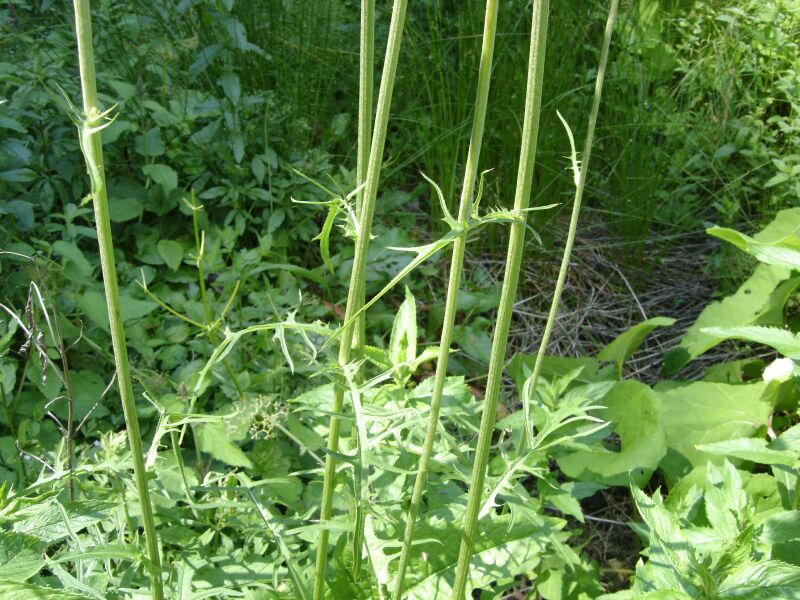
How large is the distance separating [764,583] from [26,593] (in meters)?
0.78

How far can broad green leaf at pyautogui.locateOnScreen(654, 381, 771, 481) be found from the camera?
1567 millimetres

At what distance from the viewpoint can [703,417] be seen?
1612 mm

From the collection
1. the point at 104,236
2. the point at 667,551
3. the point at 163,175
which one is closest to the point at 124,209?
the point at 163,175

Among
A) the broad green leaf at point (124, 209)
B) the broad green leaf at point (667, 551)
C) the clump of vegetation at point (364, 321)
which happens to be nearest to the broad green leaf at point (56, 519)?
the clump of vegetation at point (364, 321)

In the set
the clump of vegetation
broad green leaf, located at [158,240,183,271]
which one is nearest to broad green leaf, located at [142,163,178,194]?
the clump of vegetation

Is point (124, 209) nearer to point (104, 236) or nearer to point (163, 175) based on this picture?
point (163, 175)

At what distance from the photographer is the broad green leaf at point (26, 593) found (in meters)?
0.71

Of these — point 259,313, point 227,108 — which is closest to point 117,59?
point 227,108

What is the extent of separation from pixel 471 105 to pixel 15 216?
127 centimetres

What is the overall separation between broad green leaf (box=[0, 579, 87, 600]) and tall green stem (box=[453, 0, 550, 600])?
38 cm

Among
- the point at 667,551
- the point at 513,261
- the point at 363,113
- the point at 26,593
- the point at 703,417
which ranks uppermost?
the point at 363,113

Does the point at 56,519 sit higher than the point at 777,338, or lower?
lower

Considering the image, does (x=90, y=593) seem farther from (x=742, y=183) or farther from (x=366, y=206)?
(x=742, y=183)

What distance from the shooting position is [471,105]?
7.60 ft
